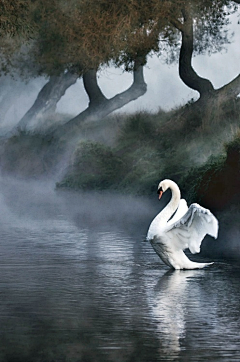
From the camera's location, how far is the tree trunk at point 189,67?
31938 mm

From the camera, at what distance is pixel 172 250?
13.7m

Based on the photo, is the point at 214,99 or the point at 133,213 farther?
the point at 214,99

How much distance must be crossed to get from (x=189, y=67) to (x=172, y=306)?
22.6 metres

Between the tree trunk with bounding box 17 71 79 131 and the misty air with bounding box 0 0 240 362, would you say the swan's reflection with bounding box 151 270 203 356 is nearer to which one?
the misty air with bounding box 0 0 240 362

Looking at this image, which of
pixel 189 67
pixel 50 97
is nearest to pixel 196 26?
pixel 189 67

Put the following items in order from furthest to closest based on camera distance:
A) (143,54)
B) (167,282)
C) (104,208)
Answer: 1. (143,54)
2. (104,208)
3. (167,282)

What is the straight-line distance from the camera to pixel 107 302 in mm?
11172

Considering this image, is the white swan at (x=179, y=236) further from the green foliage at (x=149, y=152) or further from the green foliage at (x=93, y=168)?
the green foliage at (x=93, y=168)

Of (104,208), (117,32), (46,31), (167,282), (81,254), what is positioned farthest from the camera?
(46,31)

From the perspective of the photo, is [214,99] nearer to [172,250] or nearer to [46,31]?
[46,31]

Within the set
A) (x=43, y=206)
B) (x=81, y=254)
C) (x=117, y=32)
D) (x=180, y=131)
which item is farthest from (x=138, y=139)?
(x=81, y=254)

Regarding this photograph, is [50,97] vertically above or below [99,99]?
above

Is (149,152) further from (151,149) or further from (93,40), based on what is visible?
(93,40)

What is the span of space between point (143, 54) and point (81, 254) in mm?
17115
